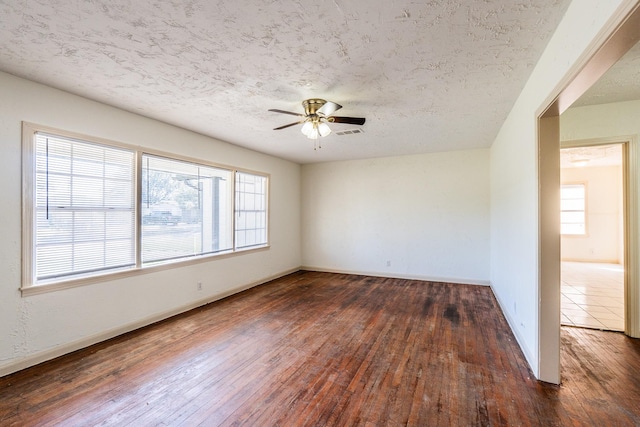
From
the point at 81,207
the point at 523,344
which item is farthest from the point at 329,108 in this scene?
the point at 523,344

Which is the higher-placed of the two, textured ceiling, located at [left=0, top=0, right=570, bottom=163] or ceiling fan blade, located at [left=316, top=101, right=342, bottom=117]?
textured ceiling, located at [left=0, top=0, right=570, bottom=163]

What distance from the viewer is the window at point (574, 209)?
303 inches

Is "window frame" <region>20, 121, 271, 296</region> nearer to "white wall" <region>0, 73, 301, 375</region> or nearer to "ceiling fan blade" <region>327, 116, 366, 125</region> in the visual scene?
"white wall" <region>0, 73, 301, 375</region>

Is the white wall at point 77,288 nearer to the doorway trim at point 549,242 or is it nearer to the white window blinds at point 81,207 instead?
the white window blinds at point 81,207

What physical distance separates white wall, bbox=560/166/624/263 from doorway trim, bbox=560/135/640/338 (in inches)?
237

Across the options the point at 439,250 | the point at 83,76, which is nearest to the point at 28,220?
the point at 83,76

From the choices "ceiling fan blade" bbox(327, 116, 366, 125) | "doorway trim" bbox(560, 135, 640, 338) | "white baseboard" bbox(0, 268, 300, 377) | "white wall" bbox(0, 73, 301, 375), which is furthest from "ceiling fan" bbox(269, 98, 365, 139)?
"white baseboard" bbox(0, 268, 300, 377)

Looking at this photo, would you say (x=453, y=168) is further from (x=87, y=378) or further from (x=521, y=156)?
(x=87, y=378)

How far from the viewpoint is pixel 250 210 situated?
536cm

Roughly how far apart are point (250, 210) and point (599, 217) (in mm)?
9412

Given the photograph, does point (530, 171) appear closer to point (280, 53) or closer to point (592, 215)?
point (280, 53)

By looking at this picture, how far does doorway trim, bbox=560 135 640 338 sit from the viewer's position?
9.60ft

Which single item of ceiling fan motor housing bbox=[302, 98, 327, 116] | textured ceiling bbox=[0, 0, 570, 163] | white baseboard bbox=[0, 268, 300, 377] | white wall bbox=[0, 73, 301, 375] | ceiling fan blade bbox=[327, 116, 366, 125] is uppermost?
textured ceiling bbox=[0, 0, 570, 163]

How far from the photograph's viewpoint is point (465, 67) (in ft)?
7.57
